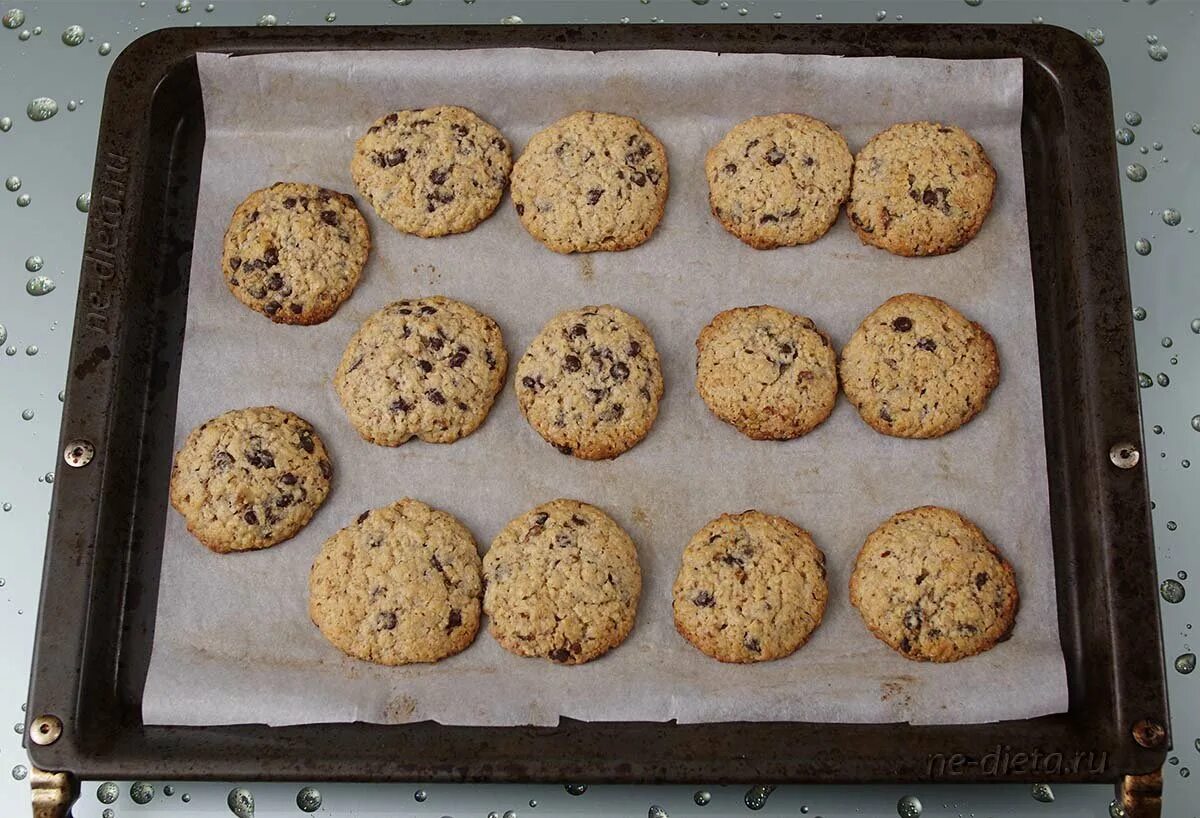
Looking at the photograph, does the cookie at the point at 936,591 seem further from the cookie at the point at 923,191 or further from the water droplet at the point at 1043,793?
the cookie at the point at 923,191

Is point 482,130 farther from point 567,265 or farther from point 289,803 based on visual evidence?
point 289,803

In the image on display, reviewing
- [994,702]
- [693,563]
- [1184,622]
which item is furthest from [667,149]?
[1184,622]

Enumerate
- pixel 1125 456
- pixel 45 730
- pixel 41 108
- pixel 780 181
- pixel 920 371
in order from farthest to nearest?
pixel 41 108 → pixel 780 181 → pixel 920 371 → pixel 1125 456 → pixel 45 730

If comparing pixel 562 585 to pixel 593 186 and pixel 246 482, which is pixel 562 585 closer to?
pixel 246 482

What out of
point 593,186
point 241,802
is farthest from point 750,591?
point 241,802

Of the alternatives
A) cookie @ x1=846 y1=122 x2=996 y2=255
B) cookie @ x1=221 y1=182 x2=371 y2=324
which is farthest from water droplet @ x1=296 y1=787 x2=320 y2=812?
cookie @ x1=846 y1=122 x2=996 y2=255
